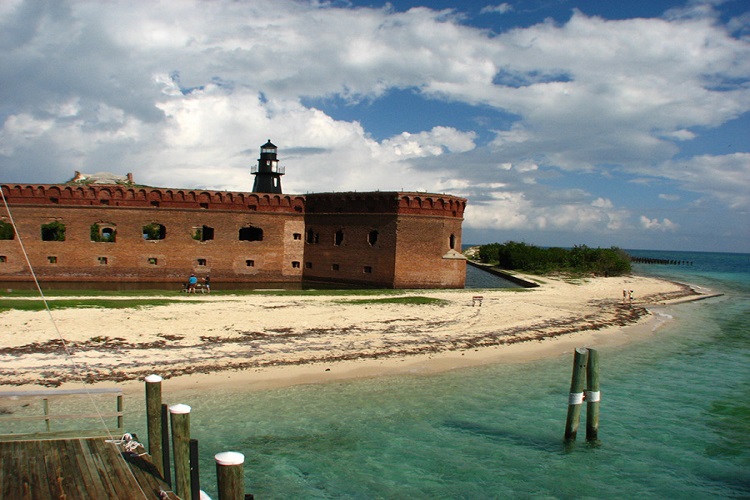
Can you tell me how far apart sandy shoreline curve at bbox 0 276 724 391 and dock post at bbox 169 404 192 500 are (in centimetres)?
535

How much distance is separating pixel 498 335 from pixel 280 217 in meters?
18.0

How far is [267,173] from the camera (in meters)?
44.3

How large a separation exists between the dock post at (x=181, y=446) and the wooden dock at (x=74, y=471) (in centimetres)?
17

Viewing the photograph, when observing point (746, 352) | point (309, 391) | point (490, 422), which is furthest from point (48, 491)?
point (746, 352)

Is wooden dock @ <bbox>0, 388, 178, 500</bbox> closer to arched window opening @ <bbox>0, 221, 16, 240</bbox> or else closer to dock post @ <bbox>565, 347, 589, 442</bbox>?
dock post @ <bbox>565, 347, 589, 442</bbox>

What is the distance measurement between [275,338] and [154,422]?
8185mm

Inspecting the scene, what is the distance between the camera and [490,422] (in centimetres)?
1057

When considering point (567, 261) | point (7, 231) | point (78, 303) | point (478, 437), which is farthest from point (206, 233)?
point (567, 261)

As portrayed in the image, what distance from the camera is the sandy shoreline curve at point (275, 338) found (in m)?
11.8

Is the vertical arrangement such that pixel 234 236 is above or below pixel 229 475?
Result: above

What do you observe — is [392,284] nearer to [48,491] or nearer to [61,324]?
[61,324]

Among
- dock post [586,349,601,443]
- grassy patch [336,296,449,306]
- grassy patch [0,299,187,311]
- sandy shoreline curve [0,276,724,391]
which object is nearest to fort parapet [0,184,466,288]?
grassy patch [336,296,449,306]

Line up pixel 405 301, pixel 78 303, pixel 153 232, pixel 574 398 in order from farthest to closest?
1. pixel 153 232
2. pixel 405 301
3. pixel 78 303
4. pixel 574 398

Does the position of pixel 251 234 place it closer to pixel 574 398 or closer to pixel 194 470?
pixel 574 398
